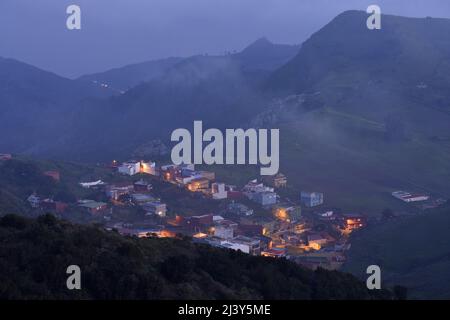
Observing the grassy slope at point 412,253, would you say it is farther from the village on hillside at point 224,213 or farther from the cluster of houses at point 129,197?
the cluster of houses at point 129,197

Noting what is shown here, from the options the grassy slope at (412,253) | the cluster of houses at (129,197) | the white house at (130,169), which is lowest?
the grassy slope at (412,253)

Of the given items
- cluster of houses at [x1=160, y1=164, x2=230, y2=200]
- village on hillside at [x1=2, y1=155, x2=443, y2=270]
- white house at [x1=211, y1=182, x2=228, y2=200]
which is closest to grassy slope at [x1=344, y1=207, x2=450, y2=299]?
village on hillside at [x1=2, y1=155, x2=443, y2=270]

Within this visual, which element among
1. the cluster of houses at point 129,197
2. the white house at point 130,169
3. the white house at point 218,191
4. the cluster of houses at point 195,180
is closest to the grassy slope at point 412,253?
the white house at point 218,191

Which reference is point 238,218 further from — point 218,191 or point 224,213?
point 218,191

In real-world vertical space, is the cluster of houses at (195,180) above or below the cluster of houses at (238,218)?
above

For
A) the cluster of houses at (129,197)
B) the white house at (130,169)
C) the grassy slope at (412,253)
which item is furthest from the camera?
the white house at (130,169)

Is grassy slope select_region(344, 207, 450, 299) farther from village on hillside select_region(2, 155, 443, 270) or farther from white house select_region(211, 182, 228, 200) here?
white house select_region(211, 182, 228, 200)

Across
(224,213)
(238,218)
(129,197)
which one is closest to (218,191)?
(224,213)
